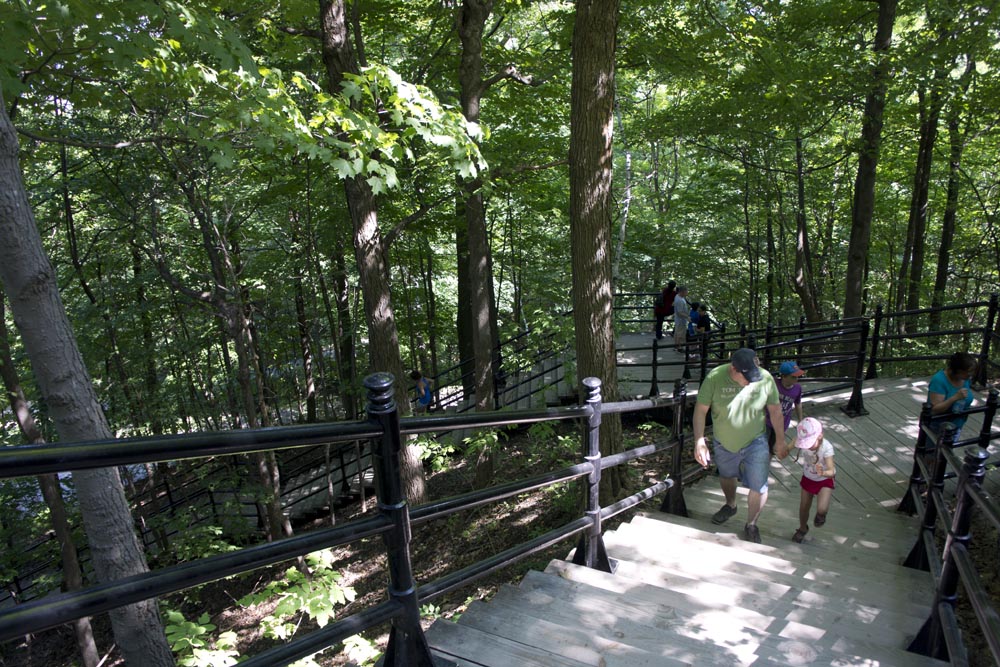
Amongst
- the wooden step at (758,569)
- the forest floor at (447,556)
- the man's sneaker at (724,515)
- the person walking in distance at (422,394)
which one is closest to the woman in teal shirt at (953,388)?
the man's sneaker at (724,515)

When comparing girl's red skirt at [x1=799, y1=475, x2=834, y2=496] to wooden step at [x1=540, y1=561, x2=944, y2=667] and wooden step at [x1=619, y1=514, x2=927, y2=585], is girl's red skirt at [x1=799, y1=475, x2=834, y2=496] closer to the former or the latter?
wooden step at [x1=619, y1=514, x2=927, y2=585]

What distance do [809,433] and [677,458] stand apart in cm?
112

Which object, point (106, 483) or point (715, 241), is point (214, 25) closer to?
point (106, 483)

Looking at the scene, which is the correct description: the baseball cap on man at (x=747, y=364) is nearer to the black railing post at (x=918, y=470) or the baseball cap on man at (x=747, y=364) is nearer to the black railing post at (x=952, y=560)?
the black railing post at (x=918, y=470)

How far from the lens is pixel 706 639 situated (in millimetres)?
2799

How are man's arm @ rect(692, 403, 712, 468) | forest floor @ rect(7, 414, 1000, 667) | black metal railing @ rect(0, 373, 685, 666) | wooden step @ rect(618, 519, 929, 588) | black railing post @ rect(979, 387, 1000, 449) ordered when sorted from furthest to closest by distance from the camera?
forest floor @ rect(7, 414, 1000, 667), black railing post @ rect(979, 387, 1000, 449), man's arm @ rect(692, 403, 712, 468), wooden step @ rect(618, 519, 929, 588), black metal railing @ rect(0, 373, 685, 666)

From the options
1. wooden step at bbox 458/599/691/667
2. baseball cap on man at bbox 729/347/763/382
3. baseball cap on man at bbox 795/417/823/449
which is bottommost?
wooden step at bbox 458/599/691/667

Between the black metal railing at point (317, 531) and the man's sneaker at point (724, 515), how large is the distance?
96.8 inches

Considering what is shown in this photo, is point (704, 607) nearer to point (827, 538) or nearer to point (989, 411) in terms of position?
point (827, 538)

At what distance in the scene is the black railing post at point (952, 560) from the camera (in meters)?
2.60

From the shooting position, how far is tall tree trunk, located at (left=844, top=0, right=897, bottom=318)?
8.75 meters

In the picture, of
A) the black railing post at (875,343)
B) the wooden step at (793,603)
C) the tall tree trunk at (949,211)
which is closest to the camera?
the wooden step at (793,603)

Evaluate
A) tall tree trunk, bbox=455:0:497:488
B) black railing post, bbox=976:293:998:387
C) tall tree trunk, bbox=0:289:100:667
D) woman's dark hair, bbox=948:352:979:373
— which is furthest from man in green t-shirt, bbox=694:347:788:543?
tall tree trunk, bbox=0:289:100:667

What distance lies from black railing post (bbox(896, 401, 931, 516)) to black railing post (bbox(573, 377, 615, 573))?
9.66ft
